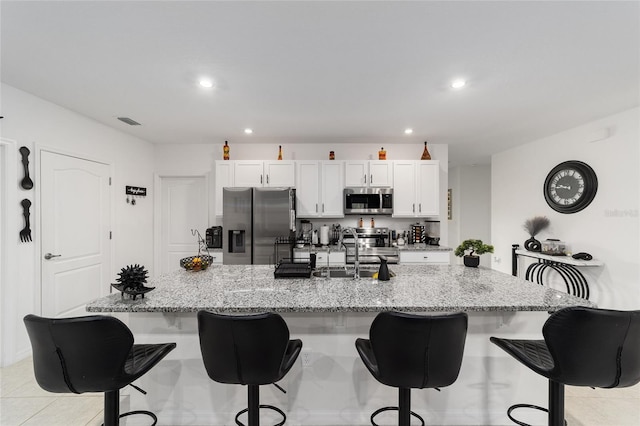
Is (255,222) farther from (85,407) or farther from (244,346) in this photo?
(244,346)

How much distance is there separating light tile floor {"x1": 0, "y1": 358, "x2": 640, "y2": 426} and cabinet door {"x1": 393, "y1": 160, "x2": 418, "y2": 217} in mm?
2683

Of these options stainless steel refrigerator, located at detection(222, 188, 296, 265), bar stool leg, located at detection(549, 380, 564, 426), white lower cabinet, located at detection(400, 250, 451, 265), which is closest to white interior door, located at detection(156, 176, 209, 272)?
stainless steel refrigerator, located at detection(222, 188, 296, 265)

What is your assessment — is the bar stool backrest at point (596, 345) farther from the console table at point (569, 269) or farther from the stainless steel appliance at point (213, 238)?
the stainless steel appliance at point (213, 238)

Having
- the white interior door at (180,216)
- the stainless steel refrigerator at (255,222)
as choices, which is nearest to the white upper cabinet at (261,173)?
the stainless steel refrigerator at (255,222)

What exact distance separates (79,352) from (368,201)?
373cm

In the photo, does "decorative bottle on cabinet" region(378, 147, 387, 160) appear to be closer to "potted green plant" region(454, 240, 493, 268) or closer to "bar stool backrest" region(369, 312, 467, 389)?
"potted green plant" region(454, 240, 493, 268)

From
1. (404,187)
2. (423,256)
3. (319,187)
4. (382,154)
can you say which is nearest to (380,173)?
(382,154)

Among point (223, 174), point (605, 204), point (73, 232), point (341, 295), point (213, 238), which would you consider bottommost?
point (341, 295)

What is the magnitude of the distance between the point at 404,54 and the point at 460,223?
575cm

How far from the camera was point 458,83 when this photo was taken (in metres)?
2.53

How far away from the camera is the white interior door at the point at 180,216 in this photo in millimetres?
4797

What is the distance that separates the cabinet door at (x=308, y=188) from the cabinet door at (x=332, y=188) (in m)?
0.09

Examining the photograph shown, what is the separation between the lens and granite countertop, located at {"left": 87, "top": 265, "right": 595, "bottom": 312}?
1.62 metres

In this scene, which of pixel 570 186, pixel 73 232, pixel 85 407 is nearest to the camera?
pixel 85 407
